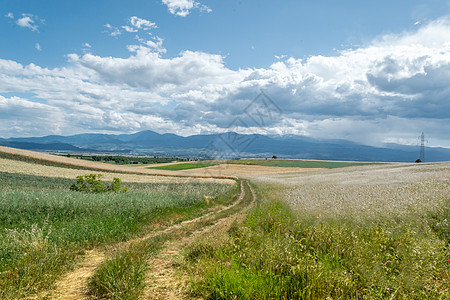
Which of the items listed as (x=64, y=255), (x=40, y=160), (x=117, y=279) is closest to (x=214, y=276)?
(x=117, y=279)

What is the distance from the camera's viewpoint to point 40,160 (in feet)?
203

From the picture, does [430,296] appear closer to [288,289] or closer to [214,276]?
[288,289]

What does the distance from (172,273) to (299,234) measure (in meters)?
4.48

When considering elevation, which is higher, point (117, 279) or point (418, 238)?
point (418, 238)

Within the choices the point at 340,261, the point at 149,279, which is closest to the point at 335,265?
the point at 340,261

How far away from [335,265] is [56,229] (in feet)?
32.9

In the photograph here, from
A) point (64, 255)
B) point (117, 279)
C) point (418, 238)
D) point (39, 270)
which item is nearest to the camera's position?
point (117, 279)

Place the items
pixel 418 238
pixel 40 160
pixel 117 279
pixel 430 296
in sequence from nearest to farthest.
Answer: pixel 430 296 < pixel 117 279 < pixel 418 238 < pixel 40 160

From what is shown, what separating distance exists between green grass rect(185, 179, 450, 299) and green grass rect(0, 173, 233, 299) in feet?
12.4

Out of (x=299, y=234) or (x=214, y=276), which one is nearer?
(x=214, y=276)

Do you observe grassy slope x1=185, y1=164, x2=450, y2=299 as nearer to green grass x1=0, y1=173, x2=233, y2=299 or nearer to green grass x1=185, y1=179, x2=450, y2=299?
green grass x1=185, y1=179, x2=450, y2=299

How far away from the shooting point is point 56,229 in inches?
389

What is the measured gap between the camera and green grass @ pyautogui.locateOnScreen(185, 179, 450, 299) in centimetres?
512

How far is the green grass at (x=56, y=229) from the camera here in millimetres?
Answer: 6205
